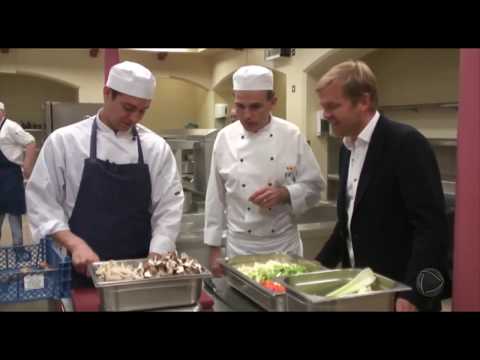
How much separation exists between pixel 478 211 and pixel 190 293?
745mm

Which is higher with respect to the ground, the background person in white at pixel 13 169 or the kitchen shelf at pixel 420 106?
the kitchen shelf at pixel 420 106

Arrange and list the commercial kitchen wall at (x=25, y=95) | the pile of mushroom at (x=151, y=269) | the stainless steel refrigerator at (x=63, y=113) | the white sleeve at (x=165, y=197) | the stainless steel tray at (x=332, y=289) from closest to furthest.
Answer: the stainless steel tray at (x=332, y=289)
the pile of mushroom at (x=151, y=269)
the white sleeve at (x=165, y=197)
the stainless steel refrigerator at (x=63, y=113)
the commercial kitchen wall at (x=25, y=95)

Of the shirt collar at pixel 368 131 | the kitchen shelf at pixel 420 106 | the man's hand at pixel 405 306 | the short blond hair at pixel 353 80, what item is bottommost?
the man's hand at pixel 405 306

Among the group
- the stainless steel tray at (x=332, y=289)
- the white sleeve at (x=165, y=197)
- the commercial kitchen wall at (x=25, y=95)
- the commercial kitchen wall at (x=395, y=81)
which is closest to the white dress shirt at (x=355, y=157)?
the stainless steel tray at (x=332, y=289)

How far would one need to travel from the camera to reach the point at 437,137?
488cm

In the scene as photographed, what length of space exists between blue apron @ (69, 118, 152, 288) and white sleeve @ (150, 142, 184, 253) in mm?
56

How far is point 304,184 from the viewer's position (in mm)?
2148

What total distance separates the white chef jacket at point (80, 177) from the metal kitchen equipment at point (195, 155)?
147 centimetres

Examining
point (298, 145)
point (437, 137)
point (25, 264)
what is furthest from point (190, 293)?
point (437, 137)

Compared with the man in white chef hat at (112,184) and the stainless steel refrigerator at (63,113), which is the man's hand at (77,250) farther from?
the stainless steel refrigerator at (63,113)

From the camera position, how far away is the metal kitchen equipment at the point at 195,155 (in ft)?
11.3

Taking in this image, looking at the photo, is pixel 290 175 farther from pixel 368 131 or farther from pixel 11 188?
pixel 11 188

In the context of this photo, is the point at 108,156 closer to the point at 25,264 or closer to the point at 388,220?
the point at 25,264

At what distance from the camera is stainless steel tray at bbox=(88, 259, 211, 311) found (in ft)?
4.10
